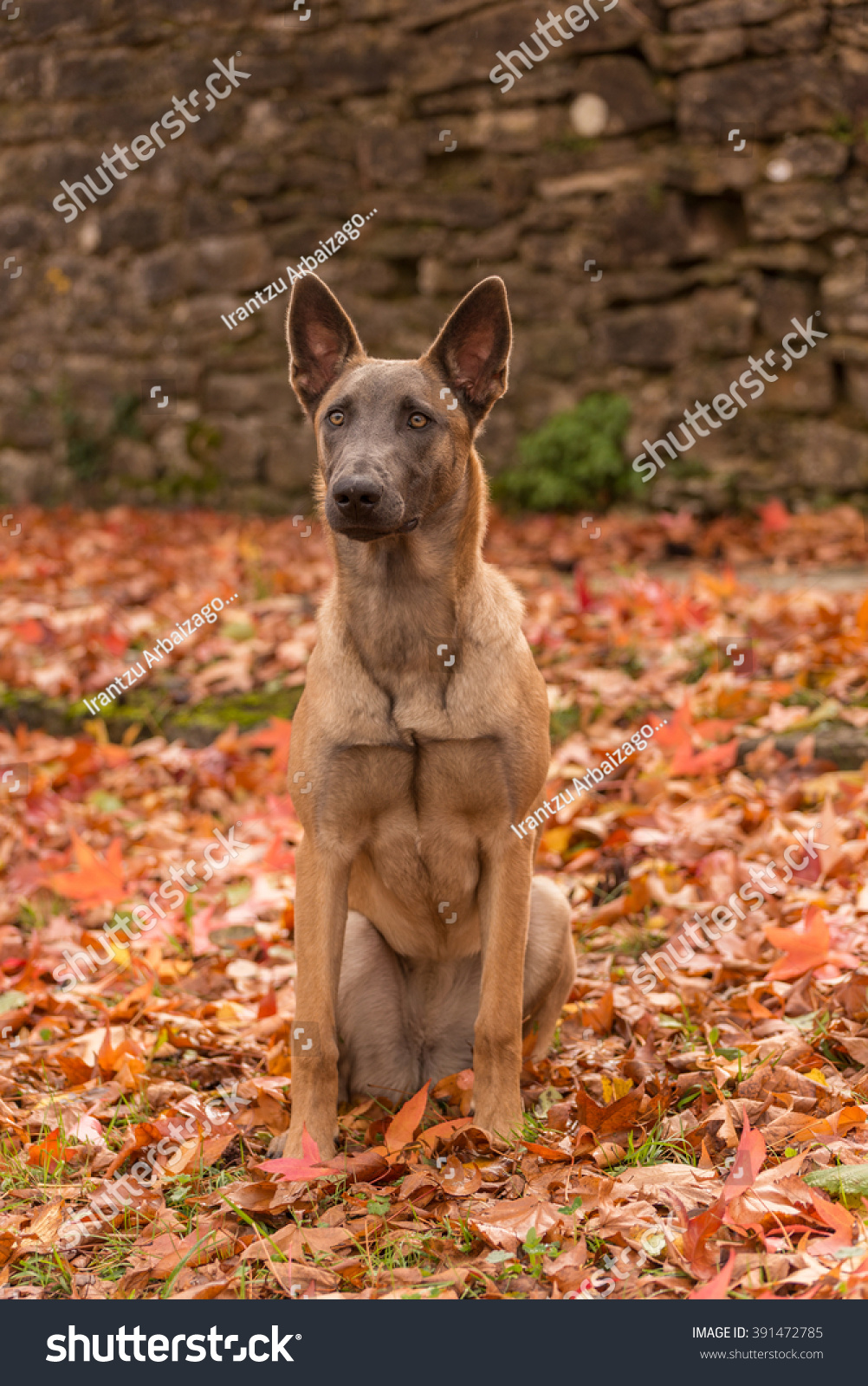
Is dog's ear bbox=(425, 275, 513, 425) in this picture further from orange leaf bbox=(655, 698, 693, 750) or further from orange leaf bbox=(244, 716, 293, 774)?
orange leaf bbox=(244, 716, 293, 774)

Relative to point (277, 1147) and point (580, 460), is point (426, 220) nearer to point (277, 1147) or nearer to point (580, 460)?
point (580, 460)

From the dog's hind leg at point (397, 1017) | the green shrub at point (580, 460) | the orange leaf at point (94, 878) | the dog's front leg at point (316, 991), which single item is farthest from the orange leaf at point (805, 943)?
the green shrub at point (580, 460)

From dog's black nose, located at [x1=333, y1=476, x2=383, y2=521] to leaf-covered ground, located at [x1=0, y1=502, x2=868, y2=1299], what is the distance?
4.64ft

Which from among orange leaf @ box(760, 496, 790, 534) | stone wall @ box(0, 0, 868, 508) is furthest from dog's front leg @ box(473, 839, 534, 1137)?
stone wall @ box(0, 0, 868, 508)

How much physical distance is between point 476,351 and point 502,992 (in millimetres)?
1629

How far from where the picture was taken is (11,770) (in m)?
5.64

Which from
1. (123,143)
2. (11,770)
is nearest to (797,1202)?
(11,770)

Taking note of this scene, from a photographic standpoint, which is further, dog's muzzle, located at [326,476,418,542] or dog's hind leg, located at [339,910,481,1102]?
dog's hind leg, located at [339,910,481,1102]

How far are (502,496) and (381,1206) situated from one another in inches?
272

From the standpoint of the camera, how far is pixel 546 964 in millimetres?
3238

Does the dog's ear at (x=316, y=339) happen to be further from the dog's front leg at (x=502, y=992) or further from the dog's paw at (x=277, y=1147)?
the dog's paw at (x=277, y=1147)

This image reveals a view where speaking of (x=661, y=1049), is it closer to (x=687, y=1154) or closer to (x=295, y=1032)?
(x=687, y=1154)

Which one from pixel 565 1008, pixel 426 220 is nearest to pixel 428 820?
pixel 565 1008

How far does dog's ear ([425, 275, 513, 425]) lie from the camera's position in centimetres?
305
